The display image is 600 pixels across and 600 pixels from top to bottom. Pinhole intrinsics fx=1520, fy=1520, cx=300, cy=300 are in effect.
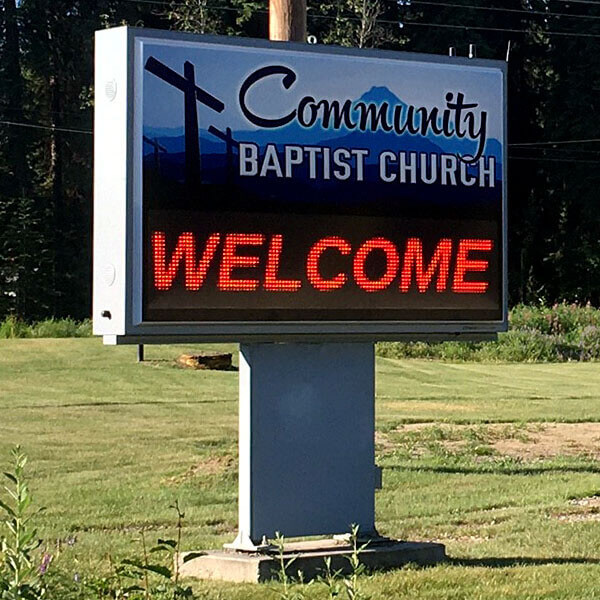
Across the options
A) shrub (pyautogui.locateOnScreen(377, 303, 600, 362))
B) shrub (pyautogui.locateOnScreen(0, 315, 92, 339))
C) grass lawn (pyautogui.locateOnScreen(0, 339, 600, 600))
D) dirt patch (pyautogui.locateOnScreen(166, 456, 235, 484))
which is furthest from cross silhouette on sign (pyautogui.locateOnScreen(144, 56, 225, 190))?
shrub (pyautogui.locateOnScreen(0, 315, 92, 339))

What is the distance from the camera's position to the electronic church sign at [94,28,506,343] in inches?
392

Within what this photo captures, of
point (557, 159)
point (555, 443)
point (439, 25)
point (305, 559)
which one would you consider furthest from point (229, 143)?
point (557, 159)

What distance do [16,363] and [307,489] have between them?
21.3m

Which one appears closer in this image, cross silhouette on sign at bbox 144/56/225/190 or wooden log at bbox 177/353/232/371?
cross silhouette on sign at bbox 144/56/225/190

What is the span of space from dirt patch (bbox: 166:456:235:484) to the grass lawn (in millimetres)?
34

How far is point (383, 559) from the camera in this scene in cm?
1070

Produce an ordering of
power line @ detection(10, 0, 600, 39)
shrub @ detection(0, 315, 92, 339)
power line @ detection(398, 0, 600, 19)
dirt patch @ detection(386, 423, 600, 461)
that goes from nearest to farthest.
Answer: dirt patch @ detection(386, 423, 600, 461)
shrub @ detection(0, 315, 92, 339)
power line @ detection(10, 0, 600, 39)
power line @ detection(398, 0, 600, 19)

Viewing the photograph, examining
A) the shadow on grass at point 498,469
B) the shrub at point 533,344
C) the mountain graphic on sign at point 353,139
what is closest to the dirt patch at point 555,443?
the shadow on grass at point 498,469

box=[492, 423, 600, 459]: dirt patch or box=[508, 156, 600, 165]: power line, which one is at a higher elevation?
box=[508, 156, 600, 165]: power line

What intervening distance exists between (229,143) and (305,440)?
215 cm

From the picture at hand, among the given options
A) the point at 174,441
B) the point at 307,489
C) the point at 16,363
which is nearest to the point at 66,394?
the point at 16,363

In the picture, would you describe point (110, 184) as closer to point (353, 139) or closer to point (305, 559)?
point (353, 139)

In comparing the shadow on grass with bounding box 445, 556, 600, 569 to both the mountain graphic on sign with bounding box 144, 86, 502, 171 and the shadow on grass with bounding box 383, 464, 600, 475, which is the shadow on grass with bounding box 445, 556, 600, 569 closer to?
the mountain graphic on sign with bounding box 144, 86, 502, 171

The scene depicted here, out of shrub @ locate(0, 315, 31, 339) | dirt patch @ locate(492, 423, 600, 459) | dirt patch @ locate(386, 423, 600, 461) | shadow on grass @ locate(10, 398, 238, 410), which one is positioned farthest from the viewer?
shrub @ locate(0, 315, 31, 339)
